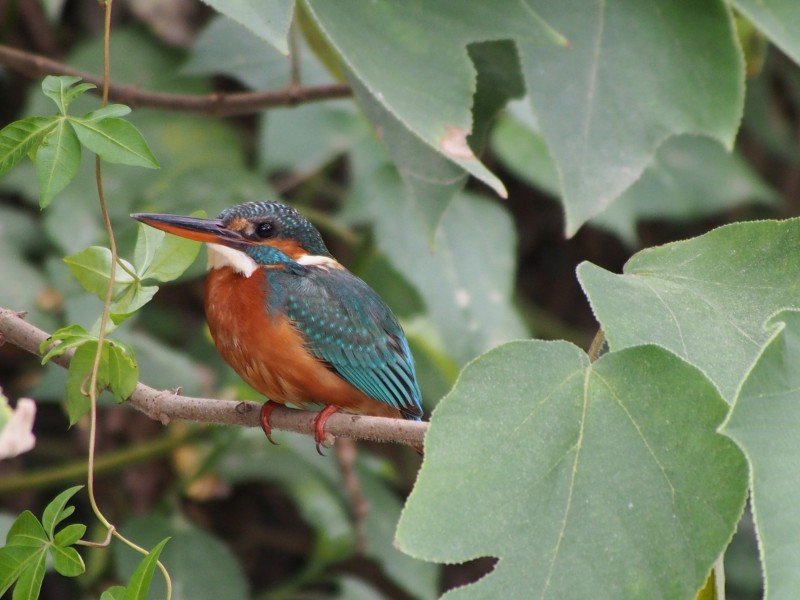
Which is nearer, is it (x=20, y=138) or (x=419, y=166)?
(x=20, y=138)

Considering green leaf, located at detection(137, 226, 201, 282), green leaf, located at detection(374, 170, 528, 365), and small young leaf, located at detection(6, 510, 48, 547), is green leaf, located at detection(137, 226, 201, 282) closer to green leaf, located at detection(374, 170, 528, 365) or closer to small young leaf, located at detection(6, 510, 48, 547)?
small young leaf, located at detection(6, 510, 48, 547)

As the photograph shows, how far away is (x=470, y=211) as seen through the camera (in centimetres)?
254

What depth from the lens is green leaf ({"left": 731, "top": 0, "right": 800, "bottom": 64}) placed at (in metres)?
1.44

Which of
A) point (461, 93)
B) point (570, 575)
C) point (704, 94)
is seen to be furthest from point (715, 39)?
point (570, 575)

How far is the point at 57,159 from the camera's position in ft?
3.30

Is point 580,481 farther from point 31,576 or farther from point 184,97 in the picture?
point 184,97

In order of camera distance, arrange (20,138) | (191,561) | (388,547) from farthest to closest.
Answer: (388,547)
(191,561)
(20,138)

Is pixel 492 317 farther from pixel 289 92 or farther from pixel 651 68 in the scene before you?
pixel 651 68

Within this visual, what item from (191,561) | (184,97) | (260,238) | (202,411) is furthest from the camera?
(191,561)

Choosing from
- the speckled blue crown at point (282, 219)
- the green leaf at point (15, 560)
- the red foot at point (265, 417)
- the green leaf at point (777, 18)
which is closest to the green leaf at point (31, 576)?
the green leaf at point (15, 560)

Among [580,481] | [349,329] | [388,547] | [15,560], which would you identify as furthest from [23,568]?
[388,547]

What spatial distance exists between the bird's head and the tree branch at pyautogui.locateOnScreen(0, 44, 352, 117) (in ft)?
0.64

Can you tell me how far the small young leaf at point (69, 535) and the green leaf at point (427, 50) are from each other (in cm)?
48

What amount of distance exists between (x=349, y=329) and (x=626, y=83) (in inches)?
20.4
